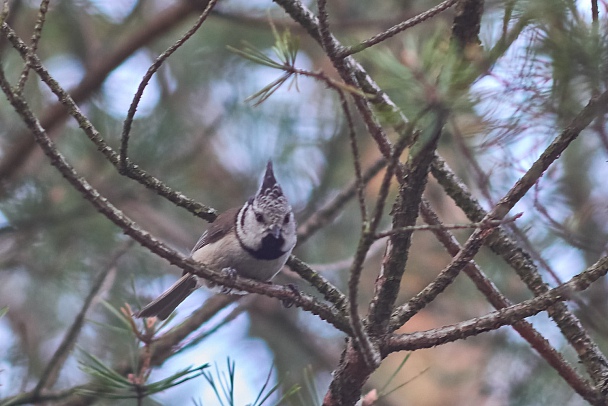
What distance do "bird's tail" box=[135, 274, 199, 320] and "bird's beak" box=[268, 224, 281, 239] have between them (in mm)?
396

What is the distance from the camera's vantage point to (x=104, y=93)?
3.29 meters

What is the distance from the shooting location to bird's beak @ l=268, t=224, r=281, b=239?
2010 millimetres

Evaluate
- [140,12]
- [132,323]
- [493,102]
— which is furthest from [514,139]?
[140,12]

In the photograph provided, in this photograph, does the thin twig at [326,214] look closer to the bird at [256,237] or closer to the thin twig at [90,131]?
the bird at [256,237]

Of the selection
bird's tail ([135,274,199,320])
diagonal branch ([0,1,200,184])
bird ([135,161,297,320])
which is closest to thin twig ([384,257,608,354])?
bird ([135,161,297,320])

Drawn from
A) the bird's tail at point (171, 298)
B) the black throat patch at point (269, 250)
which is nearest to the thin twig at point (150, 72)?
the black throat patch at point (269, 250)

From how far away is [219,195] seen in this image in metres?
4.02

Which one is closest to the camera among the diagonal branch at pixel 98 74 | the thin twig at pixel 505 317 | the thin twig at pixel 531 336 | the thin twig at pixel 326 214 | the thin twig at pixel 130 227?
the thin twig at pixel 130 227

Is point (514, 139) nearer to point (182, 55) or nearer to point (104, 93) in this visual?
point (104, 93)

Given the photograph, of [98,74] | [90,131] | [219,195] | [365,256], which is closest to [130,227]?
[90,131]

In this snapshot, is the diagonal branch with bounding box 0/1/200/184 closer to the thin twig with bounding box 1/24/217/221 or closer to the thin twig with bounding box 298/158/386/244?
the thin twig with bounding box 298/158/386/244

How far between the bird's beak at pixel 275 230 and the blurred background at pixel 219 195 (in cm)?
39

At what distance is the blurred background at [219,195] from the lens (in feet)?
9.21

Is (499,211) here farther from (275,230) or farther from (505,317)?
(275,230)
